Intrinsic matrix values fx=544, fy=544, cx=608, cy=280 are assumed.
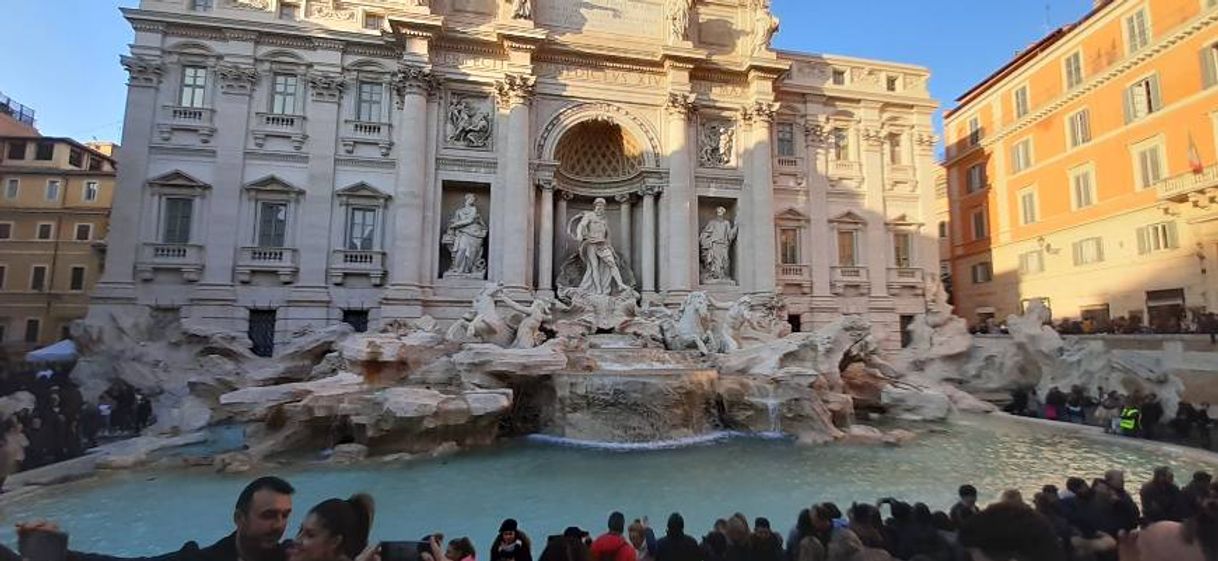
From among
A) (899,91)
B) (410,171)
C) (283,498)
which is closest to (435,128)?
(410,171)

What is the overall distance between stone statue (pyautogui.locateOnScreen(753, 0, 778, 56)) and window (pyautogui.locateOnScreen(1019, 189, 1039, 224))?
453 inches

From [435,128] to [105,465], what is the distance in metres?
11.1

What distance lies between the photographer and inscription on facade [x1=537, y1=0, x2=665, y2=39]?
17.4 m

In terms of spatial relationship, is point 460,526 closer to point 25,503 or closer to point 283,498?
point 283,498

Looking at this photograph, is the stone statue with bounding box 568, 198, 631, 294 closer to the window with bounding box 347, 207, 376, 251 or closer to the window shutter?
the window with bounding box 347, 207, 376, 251

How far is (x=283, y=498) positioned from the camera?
83.8 inches

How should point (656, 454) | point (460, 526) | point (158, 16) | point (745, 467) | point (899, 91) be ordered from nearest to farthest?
1. point (460, 526)
2. point (745, 467)
3. point (656, 454)
4. point (158, 16)
5. point (899, 91)

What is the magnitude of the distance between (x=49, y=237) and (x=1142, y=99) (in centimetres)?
3109

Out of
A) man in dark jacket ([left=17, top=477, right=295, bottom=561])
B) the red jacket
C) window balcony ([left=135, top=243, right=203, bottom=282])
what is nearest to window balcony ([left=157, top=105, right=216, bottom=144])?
window balcony ([left=135, top=243, right=203, bottom=282])

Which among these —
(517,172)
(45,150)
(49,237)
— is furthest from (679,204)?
(49,237)

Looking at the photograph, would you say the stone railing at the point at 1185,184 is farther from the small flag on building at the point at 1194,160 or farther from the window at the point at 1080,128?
the window at the point at 1080,128

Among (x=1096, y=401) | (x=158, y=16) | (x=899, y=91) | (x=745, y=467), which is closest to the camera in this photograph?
(x=745, y=467)

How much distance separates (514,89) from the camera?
15992mm

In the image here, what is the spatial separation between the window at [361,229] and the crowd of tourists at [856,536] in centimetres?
1290
